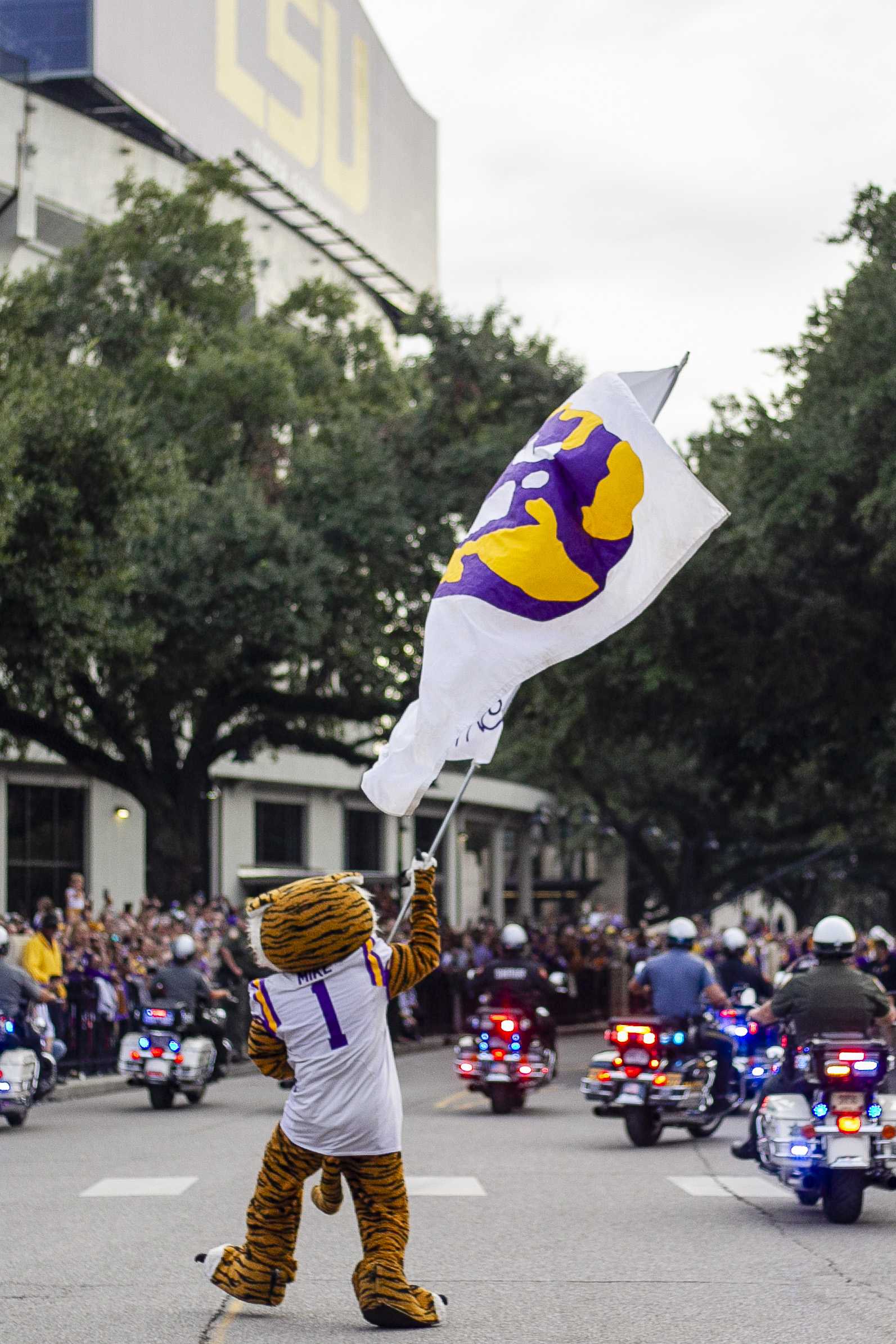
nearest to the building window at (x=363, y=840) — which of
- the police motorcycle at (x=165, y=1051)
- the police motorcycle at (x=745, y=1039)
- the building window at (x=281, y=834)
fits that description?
the building window at (x=281, y=834)

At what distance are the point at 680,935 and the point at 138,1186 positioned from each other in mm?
5288

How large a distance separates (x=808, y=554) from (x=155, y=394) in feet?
37.6

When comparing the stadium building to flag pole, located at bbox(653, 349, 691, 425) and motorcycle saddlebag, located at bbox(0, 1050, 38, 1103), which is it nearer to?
motorcycle saddlebag, located at bbox(0, 1050, 38, 1103)

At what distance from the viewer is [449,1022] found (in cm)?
3588

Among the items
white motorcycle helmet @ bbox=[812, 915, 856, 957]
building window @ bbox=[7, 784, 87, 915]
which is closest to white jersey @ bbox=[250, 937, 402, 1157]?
white motorcycle helmet @ bbox=[812, 915, 856, 957]

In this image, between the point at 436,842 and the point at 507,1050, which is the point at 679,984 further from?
the point at 436,842

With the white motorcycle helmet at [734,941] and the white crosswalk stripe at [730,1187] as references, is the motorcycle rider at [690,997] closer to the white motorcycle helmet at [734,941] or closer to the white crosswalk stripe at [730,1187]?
the white crosswalk stripe at [730,1187]

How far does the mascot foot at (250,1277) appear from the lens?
7633 mm

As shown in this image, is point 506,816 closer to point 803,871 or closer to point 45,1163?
point 803,871

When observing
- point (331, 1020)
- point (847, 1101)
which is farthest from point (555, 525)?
point (847, 1101)

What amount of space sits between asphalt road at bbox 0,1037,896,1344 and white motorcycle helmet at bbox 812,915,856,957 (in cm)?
148

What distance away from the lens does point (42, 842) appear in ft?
134

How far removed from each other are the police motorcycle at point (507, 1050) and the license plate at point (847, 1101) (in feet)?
27.5

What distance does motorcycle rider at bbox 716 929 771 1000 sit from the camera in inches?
749
